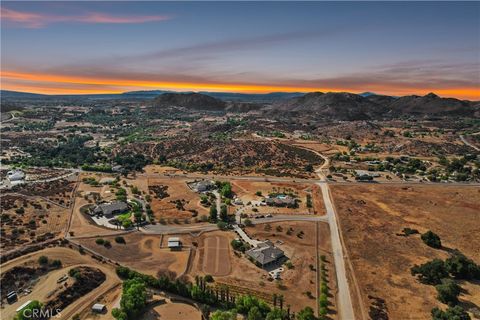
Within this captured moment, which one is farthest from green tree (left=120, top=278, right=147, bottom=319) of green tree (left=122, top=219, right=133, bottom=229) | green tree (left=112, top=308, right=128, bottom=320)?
green tree (left=122, top=219, right=133, bottom=229)

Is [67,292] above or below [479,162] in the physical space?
below

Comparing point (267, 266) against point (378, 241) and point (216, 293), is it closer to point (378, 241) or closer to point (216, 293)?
point (216, 293)

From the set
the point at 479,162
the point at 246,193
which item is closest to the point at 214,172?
the point at 246,193

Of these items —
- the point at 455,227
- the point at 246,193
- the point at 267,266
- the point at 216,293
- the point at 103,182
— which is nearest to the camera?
the point at 216,293

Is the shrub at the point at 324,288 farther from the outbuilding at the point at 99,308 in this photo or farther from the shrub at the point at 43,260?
the shrub at the point at 43,260

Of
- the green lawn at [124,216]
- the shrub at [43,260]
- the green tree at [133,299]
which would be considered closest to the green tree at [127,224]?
the green lawn at [124,216]

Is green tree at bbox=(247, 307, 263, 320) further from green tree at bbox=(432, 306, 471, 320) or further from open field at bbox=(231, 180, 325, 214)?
open field at bbox=(231, 180, 325, 214)
